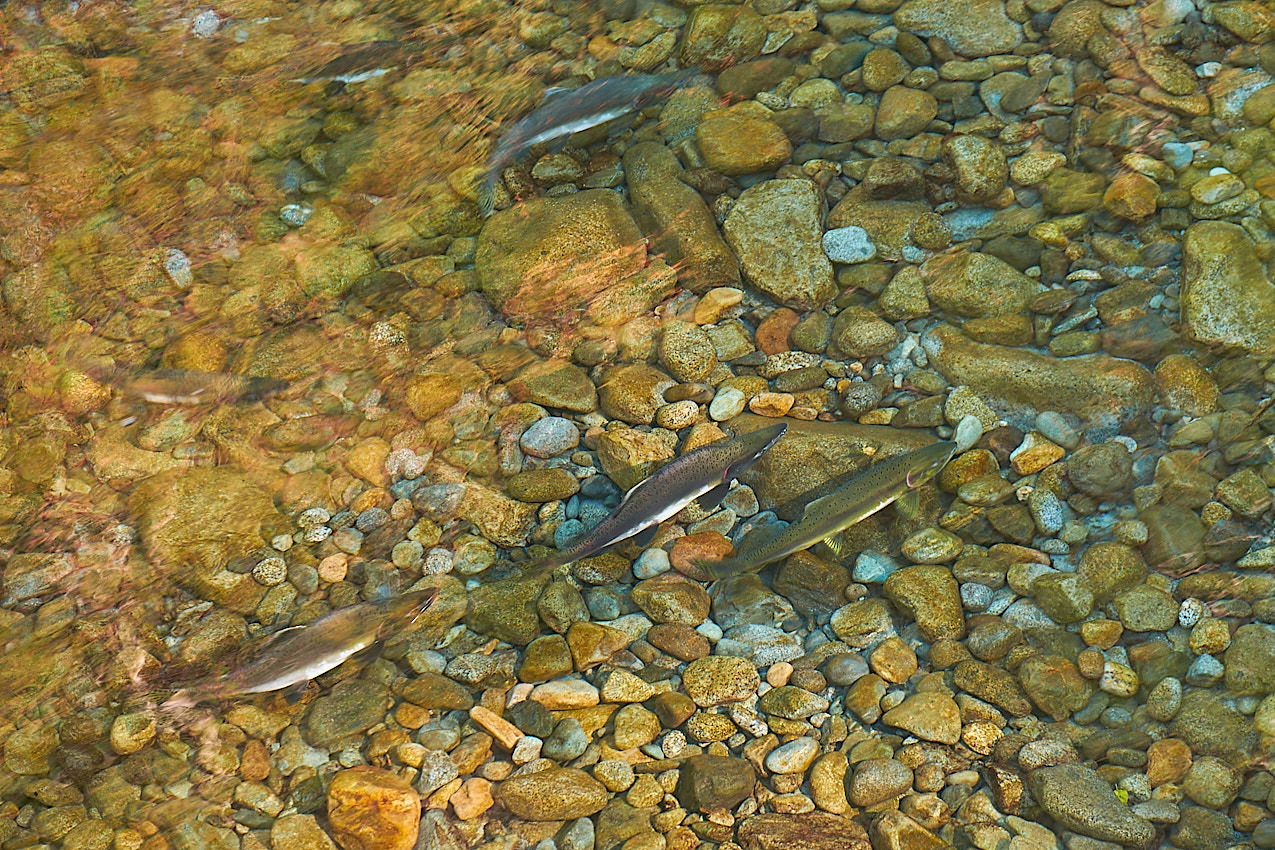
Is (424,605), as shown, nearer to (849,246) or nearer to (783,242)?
(783,242)

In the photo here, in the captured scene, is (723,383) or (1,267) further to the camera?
(1,267)

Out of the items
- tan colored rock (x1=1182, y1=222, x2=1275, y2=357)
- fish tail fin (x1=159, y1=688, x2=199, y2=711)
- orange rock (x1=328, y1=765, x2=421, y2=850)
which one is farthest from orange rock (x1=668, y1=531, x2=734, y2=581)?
tan colored rock (x1=1182, y1=222, x2=1275, y2=357)

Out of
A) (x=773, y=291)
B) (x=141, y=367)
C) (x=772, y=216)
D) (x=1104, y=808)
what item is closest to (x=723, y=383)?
(x=773, y=291)

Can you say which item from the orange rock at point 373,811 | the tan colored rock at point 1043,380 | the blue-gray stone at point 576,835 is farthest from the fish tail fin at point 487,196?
the blue-gray stone at point 576,835

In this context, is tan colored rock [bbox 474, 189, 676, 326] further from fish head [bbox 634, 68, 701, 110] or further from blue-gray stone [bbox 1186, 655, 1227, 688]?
blue-gray stone [bbox 1186, 655, 1227, 688]

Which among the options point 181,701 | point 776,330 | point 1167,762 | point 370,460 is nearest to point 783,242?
point 776,330

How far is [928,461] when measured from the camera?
3.80 metres

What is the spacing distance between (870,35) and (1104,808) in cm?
483

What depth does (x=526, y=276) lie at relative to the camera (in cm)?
493

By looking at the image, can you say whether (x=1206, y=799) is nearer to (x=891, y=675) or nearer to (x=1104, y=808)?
(x=1104, y=808)

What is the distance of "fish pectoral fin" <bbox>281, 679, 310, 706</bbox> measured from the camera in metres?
3.78

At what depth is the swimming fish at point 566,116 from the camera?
5387 mm

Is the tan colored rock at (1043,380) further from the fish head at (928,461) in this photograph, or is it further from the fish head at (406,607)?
the fish head at (406,607)

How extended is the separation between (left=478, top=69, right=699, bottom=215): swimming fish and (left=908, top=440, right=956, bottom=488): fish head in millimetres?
3070
